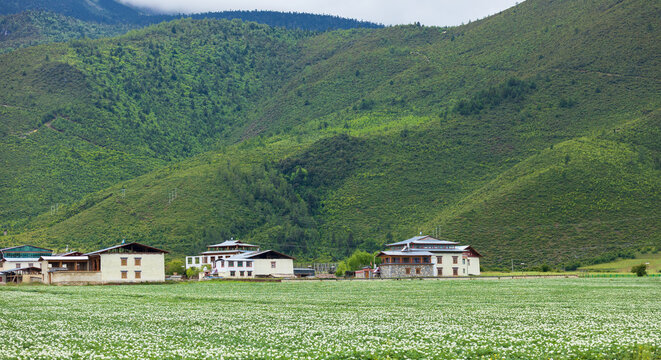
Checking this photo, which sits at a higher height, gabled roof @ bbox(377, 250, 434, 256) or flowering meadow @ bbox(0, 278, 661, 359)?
gabled roof @ bbox(377, 250, 434, 256)

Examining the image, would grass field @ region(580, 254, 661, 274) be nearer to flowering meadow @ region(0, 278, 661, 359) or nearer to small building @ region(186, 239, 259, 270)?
small building @ region(186, 239, 259, 270)

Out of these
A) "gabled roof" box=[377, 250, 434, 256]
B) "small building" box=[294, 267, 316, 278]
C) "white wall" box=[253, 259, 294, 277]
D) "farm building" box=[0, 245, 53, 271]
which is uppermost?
"farm building" box=[0, 245, 53, 271]

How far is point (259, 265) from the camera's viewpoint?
343ft

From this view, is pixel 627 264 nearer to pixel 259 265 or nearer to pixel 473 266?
pixel 473 266

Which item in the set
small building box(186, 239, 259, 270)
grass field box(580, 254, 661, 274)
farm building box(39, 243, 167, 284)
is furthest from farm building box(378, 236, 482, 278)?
farm building box(39, 243, 167, 284)

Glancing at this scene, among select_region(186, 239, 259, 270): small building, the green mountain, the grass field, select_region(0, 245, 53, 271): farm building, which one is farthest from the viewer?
select_region(186, 239, 259, 270): small building

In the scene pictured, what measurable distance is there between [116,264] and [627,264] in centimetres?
6717

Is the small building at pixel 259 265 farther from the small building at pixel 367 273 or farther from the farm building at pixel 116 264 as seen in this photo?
the farm building at pixel 116 264

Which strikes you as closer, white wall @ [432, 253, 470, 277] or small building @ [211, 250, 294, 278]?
white wall @ [432, 253, 470, 277]

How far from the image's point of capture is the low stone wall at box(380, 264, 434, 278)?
9888cm

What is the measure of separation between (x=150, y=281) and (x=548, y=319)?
62.0 m

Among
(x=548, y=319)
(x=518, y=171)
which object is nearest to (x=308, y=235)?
(x=518, y=171)

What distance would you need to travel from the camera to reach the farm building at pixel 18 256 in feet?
335

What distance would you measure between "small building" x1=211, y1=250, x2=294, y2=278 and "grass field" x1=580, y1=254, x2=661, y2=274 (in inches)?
1643
